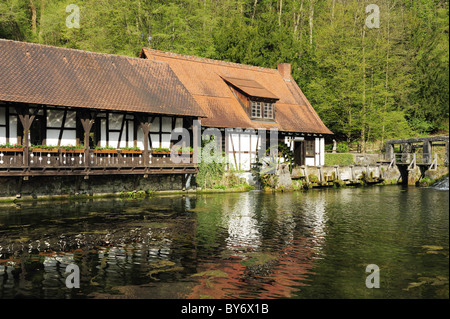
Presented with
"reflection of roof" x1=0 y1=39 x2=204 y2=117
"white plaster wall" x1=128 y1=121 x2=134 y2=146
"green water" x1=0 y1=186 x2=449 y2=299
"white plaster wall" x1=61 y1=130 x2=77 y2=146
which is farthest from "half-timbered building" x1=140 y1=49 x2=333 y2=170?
"green water" x1=0 y1=186 x2=449 y2=299

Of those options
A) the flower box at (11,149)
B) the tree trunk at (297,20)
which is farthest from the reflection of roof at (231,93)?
the tree trunk at (297,20)

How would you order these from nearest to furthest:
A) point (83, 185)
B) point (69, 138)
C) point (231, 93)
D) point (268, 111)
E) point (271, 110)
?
point (69, 138), point (83, 185), point (268, 111), point (271, 110), point (231, 93)

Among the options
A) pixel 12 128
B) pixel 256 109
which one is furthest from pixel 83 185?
pixel 256 109

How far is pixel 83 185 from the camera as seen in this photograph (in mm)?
22938

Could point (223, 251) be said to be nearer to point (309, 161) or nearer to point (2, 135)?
point (2, 135)

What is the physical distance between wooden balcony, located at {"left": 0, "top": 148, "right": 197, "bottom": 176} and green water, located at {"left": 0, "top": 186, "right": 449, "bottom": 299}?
1801 mm

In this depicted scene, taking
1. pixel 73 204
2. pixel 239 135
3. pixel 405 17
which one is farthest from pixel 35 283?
pixel 405 17

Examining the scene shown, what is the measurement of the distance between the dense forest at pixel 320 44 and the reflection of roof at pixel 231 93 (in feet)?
21.3

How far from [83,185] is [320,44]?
30.0 metres

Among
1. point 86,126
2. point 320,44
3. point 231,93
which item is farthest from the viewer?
point 320,44

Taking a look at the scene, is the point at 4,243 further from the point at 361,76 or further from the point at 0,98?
the point at 361,76

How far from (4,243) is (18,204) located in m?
8.39

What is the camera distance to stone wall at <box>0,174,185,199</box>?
829 inches

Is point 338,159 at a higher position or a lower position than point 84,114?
lower
